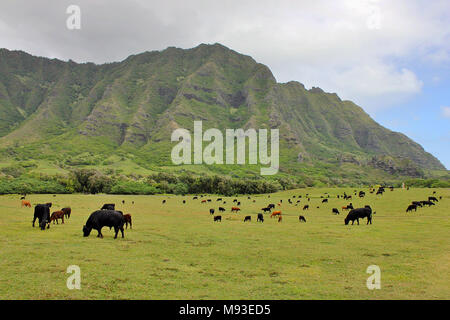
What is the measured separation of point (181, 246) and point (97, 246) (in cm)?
560

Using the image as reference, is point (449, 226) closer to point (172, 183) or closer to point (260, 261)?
point (260, 261)

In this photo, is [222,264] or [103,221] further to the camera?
[103,221]

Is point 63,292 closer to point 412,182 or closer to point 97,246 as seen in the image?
point 97,246

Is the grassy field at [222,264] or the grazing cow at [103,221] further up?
the grazing cow at [103,221]

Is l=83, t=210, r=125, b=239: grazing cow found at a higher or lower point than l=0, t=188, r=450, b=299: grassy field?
higher

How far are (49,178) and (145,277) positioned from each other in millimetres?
127008

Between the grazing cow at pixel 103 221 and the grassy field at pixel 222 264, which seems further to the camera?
the grazing cow at pixel 103 221

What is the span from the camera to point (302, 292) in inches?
513

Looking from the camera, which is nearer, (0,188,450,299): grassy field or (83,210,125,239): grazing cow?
(0,188,450,299): grassy field

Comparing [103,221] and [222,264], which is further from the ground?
[103,221]

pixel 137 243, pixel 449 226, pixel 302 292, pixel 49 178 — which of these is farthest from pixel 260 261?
pixel 49 178

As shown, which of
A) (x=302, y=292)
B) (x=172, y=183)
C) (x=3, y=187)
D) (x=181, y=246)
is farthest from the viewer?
(x=172, y=183)
